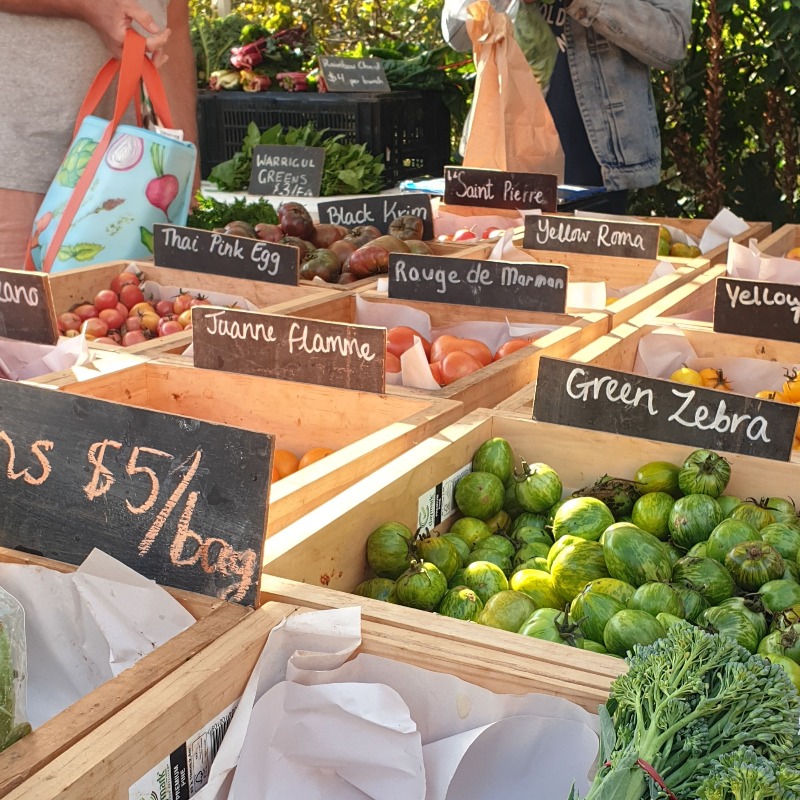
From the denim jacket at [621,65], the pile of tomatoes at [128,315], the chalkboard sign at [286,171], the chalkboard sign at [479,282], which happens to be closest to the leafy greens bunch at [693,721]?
the chalkboard sign at [479,282]

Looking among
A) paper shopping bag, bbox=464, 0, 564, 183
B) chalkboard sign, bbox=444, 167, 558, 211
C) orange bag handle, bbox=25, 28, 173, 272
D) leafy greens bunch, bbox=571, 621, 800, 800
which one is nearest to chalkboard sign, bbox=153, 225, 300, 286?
orange bag handle, bbox=25, 28, 173, 272

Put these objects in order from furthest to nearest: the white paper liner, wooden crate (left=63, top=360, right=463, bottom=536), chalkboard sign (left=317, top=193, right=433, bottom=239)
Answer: chalkboard sign (left=317, top=193, right=433, bottom=239) → wooden crate (left=63, top=360, right=463, bottom=536) → the white paper liner

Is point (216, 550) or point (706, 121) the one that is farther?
point (706, 121)

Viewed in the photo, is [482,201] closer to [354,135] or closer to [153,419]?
[354,135]

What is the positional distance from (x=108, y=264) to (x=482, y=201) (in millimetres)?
1820

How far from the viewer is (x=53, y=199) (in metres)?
3.29

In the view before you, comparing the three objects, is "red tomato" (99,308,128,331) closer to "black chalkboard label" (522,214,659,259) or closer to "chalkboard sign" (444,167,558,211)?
"black chalkboard label" (522,214,659,259)

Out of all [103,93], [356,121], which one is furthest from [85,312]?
[356,121]

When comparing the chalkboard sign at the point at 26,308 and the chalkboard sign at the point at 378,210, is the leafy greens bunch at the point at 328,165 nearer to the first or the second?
the chalkboard sign at the point at 378,210

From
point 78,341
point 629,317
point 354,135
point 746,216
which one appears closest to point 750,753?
point 78,341

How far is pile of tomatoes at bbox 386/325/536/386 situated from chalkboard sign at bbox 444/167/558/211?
1607mm

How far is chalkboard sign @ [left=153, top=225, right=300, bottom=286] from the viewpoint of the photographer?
3.12 m

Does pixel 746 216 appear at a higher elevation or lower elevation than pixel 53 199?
lower

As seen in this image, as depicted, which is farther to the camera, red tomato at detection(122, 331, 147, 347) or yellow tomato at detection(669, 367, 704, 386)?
red tomato at detection(122, 331, 147, 347)
